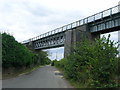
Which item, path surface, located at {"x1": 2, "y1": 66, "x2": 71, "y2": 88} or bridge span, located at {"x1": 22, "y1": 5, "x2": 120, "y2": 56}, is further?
bridge span, located at {"x1": 22, "y1": 5, "x2": 120, "y2": 56}

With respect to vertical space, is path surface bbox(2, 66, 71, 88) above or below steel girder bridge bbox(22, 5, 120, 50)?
below

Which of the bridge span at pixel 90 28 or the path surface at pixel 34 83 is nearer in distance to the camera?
the path surface at pixel 34 83

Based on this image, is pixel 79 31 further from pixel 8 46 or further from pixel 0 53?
pixel 0 53

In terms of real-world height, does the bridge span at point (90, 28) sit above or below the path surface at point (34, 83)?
above

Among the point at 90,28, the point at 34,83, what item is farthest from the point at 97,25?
the point at 34,83

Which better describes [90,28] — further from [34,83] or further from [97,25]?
[34,83]

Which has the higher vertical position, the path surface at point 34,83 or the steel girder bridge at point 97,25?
the steel girder bridge at point 97,25

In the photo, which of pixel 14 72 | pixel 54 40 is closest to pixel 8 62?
pixel 14 72

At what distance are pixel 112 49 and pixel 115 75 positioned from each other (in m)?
1.46

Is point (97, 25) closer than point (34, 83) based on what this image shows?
No

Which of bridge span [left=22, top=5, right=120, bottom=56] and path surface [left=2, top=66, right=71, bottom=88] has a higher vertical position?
bridge span [left=22, top=5, right=120, bottom=56]

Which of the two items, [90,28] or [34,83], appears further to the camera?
[90,28]

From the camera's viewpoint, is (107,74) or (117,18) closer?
(107,74)

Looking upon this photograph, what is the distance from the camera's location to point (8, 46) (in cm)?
1816
